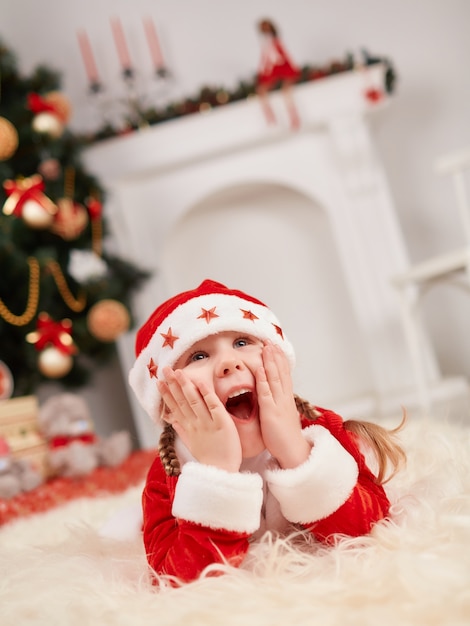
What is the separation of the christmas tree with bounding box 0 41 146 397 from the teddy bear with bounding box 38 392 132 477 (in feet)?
0.58

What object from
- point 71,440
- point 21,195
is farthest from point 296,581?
point 21,195

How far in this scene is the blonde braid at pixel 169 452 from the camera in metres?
0.77

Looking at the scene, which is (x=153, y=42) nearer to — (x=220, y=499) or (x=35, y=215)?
(x=35, y=215)

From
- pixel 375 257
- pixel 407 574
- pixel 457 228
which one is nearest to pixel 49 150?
pixel 375 257

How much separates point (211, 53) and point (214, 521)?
2.75 metres

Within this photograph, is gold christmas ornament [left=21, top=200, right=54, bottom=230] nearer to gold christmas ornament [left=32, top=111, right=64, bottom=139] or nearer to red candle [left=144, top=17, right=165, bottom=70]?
gold christmas ornament [left=32, top=111, right=64, bottom=139]

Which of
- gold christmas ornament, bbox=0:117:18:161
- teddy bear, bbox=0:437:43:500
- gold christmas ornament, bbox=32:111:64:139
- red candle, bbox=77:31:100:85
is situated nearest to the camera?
teddy bear, bbox=0:437:43:500

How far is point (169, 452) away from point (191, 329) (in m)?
0.15

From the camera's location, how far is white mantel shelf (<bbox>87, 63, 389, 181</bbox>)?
9.02ft

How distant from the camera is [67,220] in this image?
238 cm

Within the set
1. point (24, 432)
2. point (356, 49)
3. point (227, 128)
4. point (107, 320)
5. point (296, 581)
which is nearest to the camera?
point (296, 581)

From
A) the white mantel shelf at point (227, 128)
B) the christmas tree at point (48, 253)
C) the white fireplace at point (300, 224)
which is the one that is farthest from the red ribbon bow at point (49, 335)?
the white mantel shelf at point (227, 128)

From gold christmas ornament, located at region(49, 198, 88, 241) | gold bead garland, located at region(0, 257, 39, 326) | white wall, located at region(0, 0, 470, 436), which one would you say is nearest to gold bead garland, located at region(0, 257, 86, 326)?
gold bead garland, located at region(0, 257, 39, 326)

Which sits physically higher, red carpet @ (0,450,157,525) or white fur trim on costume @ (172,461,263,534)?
Answer: white fur trim on costume @ (172,461,263,534)
